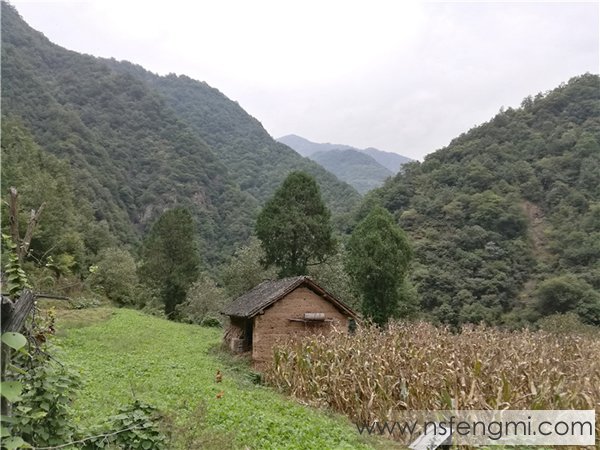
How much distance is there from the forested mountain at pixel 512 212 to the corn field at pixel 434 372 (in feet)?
90.2

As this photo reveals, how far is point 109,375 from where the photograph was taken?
1521 cm

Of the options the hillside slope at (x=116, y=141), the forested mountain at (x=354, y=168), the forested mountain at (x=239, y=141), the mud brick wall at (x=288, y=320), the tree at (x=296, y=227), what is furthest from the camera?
the forested mountain at (x=354, y=168)

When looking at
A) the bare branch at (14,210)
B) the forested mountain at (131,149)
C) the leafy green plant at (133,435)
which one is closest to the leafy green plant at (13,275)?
the bare branch at (14,210)

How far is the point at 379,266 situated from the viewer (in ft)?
104

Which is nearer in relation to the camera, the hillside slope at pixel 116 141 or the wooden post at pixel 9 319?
the wooden post at pixel 9 319

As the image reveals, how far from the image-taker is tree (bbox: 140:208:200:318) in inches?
1581

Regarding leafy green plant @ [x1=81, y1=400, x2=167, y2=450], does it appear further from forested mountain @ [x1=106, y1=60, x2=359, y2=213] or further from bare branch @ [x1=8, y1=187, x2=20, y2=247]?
forested mountain @ [x1=106, y1=60, x2=359, y2=213]

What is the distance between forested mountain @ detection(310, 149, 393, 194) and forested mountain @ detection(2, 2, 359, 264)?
4078cm

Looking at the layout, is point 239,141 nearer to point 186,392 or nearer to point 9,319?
point 186,392

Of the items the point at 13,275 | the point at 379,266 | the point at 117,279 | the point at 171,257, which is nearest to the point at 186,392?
the point at 13,275

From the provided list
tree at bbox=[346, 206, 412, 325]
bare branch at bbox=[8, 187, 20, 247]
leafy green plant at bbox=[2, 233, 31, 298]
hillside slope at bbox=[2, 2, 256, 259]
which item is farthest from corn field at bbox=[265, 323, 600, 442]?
hillside slope at bbox=[2, 2, 256, 259]

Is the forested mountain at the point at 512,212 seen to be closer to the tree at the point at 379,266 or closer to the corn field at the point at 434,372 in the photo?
the tree at the point at 379,266

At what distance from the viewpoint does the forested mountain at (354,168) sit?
145500 millimetres

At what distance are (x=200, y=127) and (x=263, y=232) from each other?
281 ft
